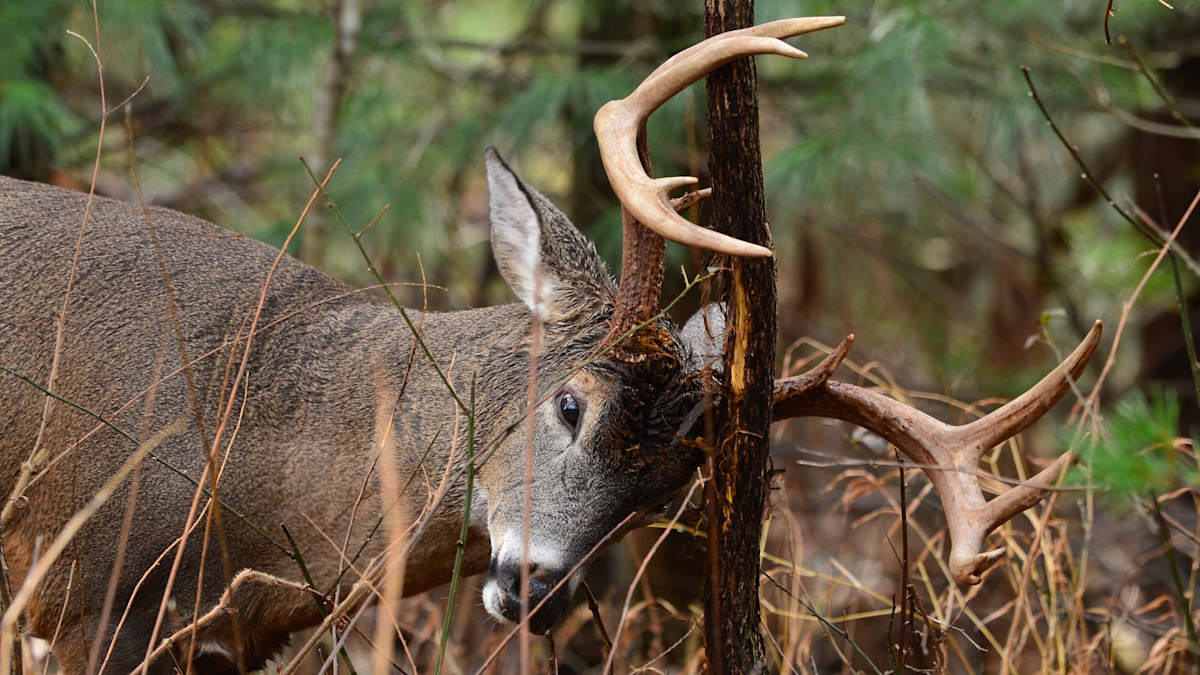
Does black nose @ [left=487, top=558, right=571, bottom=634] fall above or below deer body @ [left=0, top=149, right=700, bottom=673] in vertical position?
below

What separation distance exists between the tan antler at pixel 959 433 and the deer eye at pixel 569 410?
554 millimetres

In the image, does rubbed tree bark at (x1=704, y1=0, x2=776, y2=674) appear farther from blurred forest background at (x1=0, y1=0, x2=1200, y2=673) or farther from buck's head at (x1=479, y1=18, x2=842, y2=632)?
blurred forest background at (x1=0, y1=0, x2=1200, y2=673)

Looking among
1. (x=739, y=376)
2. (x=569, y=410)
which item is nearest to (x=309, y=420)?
(x=569, y=410)

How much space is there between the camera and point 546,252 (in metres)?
3.41

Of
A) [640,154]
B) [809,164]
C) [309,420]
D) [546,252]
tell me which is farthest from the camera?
[809,164]

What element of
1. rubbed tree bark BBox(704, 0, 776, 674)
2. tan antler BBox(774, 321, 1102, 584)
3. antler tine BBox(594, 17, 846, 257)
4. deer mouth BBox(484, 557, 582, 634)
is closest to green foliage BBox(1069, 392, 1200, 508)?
tan antler BBox(774, 321, 1102, 584)

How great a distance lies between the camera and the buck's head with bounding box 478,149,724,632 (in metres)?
3.02

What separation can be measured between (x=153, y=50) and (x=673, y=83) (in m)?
3.68

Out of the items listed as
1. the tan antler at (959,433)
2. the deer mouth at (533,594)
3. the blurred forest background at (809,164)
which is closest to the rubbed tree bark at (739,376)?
the tan antler at (959,433)

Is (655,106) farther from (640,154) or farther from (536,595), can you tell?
(536,595)

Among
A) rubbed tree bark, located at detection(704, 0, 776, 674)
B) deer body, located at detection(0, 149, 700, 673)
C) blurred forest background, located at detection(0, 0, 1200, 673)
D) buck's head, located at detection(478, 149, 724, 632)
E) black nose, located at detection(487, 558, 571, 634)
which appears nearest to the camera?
rubbed tree bark, located at detection(704, 0, 776, 674)

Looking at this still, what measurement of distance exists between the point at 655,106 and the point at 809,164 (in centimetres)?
283

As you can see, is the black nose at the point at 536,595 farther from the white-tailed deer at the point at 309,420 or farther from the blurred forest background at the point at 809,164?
the blurred forest background at the point at 809,164

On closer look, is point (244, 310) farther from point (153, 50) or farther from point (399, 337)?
point (153, 50)
